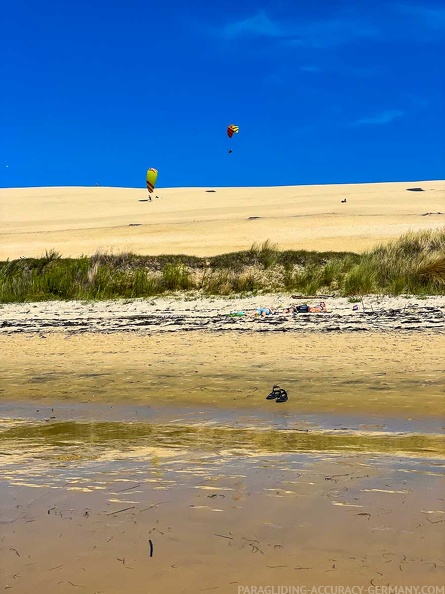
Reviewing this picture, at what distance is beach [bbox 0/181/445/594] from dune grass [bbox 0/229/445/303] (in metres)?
1.00

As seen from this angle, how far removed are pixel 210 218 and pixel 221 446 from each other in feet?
111

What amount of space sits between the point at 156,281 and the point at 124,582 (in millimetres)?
13355

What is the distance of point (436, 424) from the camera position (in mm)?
5906

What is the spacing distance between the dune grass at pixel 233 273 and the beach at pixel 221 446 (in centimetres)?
100

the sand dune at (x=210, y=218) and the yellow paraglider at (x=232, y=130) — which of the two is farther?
the yellow paraglider at (x=232, y=130)

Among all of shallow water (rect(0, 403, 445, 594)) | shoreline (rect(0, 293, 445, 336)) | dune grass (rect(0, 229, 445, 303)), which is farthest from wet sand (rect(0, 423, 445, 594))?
dune grass (rect(0, 229, 445, 303))

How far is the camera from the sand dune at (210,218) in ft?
73.6

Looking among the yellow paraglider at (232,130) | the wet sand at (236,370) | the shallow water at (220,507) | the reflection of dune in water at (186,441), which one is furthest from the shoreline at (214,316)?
the yellow paraglider at (232,130)

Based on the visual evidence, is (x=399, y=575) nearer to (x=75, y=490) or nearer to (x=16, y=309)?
(x=75, y=490)

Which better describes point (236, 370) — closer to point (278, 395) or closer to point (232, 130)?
point (278, 395)

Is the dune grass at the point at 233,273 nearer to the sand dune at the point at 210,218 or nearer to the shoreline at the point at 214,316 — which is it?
the shoreline at the point at 214,316

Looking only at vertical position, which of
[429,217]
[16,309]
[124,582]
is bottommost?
[124,582]

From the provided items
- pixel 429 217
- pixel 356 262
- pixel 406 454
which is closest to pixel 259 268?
pixel 356 262

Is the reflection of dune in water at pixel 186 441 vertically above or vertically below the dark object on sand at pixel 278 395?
below
